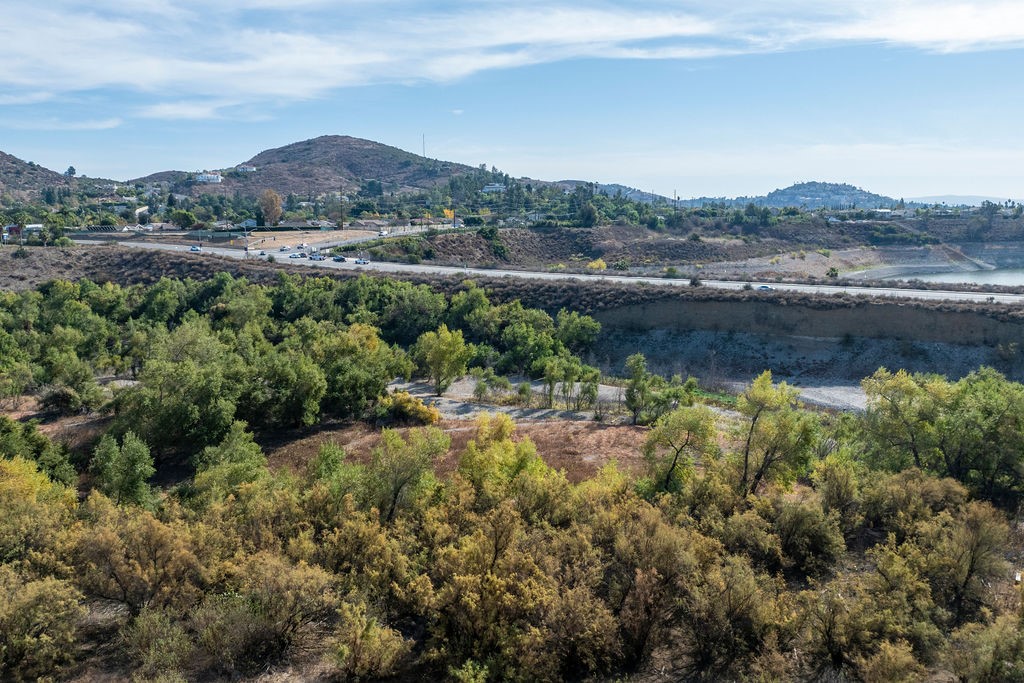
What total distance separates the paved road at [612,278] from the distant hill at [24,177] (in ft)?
350

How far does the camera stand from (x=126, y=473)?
22312mm

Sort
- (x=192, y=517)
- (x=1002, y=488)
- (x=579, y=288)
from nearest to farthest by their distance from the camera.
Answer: (x=192, y=517), (x=1002, y=488), (x=579, y=288)

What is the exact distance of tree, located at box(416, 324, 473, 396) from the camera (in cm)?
3972

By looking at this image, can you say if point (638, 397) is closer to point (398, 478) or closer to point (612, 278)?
point (398, 478)

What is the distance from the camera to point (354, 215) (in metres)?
128

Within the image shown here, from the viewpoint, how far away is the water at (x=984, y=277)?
296 ft

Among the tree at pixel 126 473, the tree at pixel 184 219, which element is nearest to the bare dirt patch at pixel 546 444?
the tree at pixel 126 473

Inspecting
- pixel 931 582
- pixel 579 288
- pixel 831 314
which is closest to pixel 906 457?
pixel 931 582

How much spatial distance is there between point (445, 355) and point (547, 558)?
84.4 ft

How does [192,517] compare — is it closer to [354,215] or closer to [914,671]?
[914,671]

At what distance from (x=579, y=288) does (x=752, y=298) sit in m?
14.8

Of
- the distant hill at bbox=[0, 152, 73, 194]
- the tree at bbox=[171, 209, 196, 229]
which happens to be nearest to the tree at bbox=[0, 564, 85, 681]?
the tree at bbox=[171, 209, 196, 229]

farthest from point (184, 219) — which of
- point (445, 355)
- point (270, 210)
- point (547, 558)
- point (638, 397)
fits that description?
point (547, 558)

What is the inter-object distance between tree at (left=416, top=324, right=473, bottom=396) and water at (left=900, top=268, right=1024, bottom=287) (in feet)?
244
